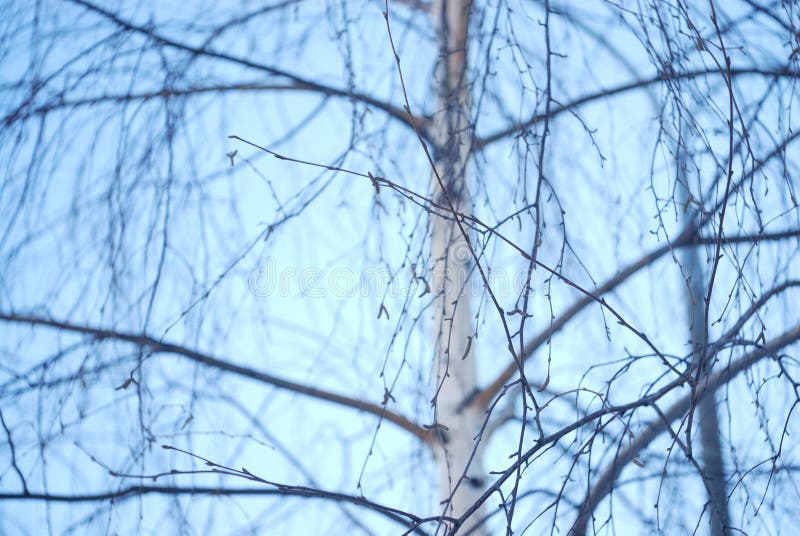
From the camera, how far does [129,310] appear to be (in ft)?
4.95

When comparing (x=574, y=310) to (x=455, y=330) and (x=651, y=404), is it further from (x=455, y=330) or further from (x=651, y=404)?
(x=651, y=404)

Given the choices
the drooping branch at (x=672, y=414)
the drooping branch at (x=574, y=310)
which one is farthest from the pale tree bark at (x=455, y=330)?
the drooping branch at (x=672, y=414)

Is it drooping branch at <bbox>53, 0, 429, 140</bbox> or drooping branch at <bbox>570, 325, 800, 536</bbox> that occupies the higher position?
drooping branch at <bbox>53, 0, 429, 140</bbox>

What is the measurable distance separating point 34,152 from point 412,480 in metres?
0.82

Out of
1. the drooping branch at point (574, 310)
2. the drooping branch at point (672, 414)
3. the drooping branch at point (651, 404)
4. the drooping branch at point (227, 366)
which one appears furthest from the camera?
the drooping branch at point (574, 310)

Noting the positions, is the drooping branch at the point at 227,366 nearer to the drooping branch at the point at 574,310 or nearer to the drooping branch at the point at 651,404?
the drooping branch at the point at 574,310

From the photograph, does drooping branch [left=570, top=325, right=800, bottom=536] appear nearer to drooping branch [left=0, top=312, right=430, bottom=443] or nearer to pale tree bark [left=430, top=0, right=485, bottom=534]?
pale tree bark [left=430, top=0, right=485, bottom=534]

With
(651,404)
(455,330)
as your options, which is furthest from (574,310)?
(651,404)

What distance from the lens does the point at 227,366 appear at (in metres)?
1.61

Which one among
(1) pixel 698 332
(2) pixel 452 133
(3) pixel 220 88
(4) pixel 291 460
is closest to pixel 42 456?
(4) pixel 291 460

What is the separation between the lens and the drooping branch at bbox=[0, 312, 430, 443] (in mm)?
1491

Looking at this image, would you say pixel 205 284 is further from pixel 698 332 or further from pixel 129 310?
pixel 698 332

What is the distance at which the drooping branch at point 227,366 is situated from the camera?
1.49m

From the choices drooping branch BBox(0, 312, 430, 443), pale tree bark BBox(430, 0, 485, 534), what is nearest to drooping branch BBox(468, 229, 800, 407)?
pale tree bark BBox(430, 0, 485, 534)
